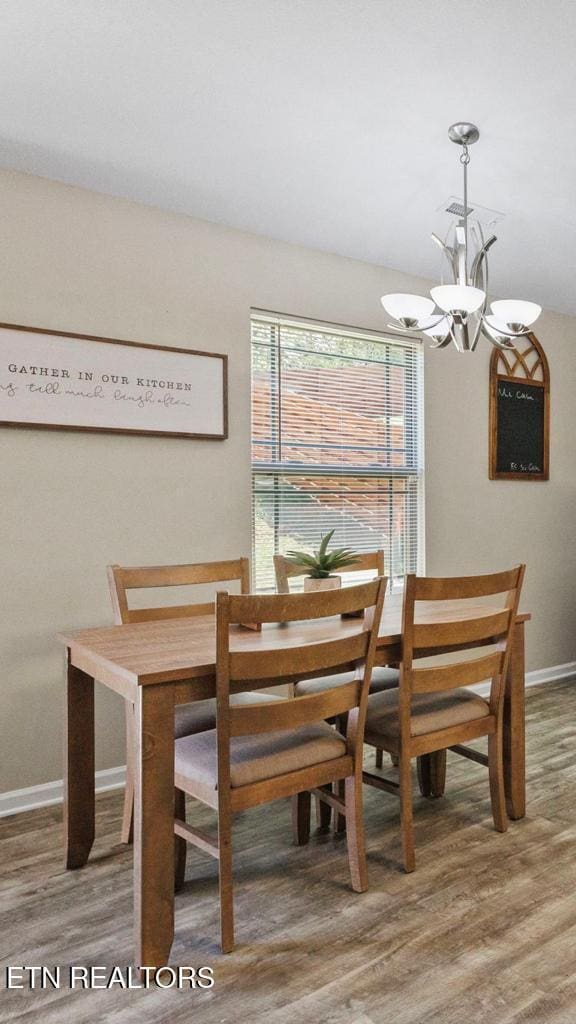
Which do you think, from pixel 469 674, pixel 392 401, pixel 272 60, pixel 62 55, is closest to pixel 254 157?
pixel 272 60

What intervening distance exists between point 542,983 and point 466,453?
2.85 metres

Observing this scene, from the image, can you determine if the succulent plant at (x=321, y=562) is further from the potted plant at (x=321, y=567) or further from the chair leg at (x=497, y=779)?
the chair leg at (x=497, y=779)

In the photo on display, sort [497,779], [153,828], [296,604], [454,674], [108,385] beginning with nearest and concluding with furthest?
1. [153,828]
2. [296,604]
3. [454,674]
4. [497,779]
5. [108,385]

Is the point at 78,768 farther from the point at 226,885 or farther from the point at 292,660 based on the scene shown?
the point at 292,660

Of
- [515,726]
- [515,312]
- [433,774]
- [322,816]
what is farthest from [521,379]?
[322,816]

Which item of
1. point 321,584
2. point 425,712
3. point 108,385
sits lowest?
point 425,712

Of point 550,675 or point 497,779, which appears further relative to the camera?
point 550,675

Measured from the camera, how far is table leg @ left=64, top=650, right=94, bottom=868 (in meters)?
2.07

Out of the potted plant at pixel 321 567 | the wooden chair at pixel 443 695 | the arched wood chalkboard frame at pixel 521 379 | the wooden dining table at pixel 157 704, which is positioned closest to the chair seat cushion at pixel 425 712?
the wooden chair at pixel 443 695

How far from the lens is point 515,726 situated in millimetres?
2416

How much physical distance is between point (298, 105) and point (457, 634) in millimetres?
1772

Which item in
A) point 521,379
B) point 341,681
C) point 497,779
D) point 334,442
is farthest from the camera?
point 521,379

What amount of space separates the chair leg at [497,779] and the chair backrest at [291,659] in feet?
2.00

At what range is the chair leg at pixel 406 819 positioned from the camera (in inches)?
81.6
